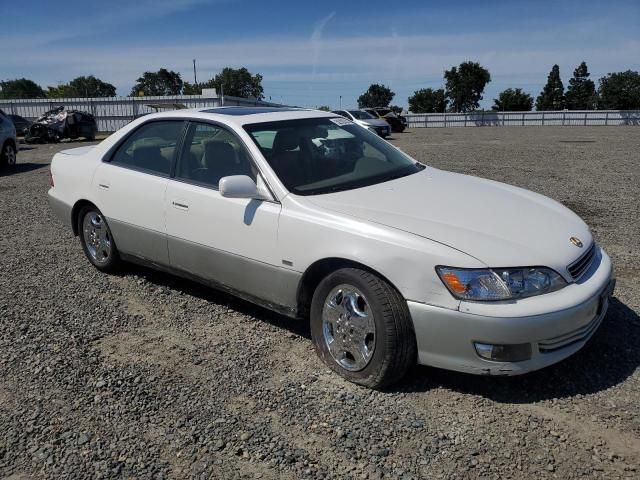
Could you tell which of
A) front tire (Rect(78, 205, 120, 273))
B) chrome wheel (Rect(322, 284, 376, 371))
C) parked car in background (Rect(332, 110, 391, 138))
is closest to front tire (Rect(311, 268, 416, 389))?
chrome wheel (Rect(322, 284, 376, 371))

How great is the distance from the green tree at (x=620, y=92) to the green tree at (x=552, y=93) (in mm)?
5685

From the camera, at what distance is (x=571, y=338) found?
3.16 meters

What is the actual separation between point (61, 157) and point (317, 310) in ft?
11.4

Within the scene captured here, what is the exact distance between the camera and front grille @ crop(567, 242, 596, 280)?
10.7 feet

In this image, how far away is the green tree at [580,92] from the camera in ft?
262

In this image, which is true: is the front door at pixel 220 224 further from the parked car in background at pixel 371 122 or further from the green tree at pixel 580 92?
the green tree at pixel 580 92

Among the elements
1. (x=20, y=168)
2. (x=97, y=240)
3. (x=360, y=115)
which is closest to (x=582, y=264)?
(x=97, y=240)

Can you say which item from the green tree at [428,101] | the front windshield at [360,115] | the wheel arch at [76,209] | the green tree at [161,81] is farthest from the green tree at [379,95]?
the wheel arch at [76,209]

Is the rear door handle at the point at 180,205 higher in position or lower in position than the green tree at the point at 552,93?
lower

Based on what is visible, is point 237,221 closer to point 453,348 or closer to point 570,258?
point 453,348

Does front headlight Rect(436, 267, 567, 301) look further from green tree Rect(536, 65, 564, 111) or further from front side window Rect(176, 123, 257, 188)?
green tree Rect(536, 65, 564, 111)

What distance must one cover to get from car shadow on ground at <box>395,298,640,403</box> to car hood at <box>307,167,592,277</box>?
2.18 ft

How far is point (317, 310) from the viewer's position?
11.6 ft

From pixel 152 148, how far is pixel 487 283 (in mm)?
3013
